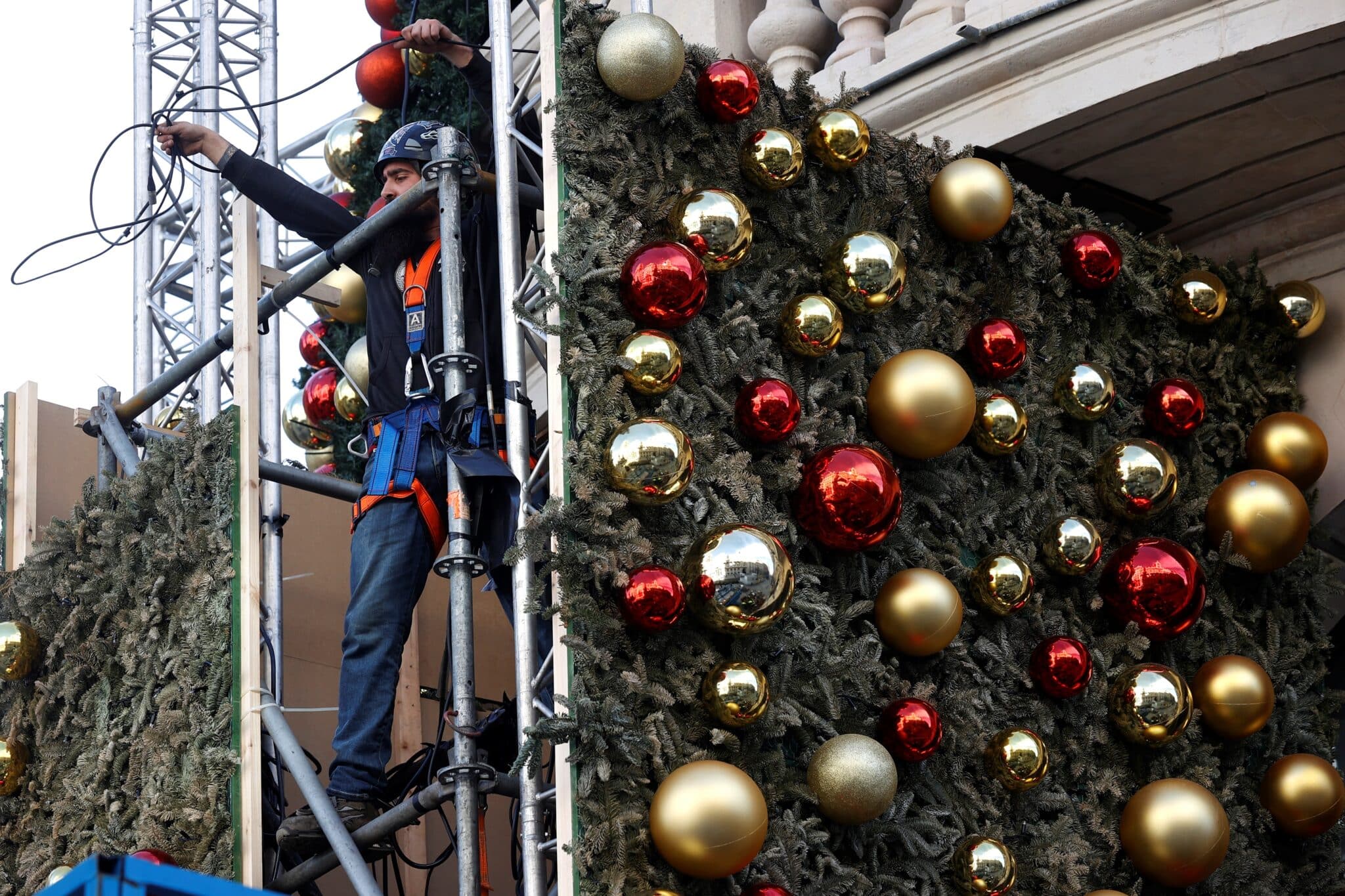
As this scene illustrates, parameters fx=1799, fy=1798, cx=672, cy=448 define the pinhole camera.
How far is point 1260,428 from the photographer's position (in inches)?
242

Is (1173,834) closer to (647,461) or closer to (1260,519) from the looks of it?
(1260,519)

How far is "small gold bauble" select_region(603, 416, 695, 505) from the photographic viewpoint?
4.46 metres

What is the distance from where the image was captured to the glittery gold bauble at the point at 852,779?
14.9 feet

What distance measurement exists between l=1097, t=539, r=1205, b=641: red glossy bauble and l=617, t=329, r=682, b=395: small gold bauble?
1.74 m

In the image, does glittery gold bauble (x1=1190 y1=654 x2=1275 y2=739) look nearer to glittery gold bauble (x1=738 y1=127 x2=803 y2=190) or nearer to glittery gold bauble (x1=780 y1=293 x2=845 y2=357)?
glittery gold bauble (x1=780 y1=293 x2=845 y2=357)

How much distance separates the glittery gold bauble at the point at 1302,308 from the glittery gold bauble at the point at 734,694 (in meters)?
2.89

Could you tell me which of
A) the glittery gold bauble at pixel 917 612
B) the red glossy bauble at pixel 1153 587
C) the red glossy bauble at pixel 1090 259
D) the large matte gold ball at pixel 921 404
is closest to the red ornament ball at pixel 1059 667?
the red glossy bauble at pixel 1153 587

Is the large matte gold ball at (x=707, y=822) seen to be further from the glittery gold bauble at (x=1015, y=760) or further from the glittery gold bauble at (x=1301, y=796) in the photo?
the glittery gold bauble at (x=1301, y=796)

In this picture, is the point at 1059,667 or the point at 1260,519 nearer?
the point at 1059,667

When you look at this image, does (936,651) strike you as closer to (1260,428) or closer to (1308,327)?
(1260,428)

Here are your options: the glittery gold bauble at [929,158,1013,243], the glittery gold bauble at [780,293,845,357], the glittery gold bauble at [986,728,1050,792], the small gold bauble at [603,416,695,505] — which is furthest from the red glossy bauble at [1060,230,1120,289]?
the small gold bauble at [603,416,695,505]

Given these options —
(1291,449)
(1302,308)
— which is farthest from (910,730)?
(1302,308)

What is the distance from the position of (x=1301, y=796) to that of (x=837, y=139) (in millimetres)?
2537

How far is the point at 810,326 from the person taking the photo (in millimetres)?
4984
